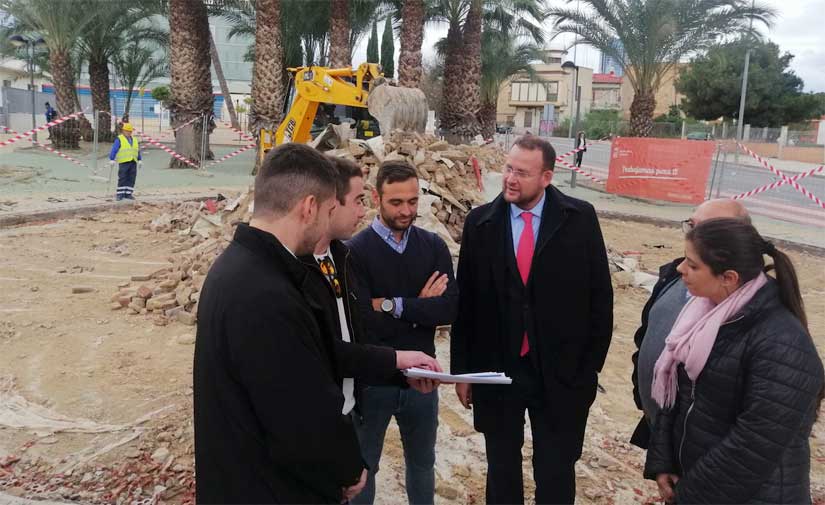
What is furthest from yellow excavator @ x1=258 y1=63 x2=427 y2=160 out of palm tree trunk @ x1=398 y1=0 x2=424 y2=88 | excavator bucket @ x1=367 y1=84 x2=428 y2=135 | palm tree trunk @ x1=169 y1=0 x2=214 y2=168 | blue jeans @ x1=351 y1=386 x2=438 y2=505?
blue jeans @ x1=351 y1=386 x2=438 y2=505

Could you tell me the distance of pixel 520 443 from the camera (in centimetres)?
302

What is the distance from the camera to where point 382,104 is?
11992 millimetres

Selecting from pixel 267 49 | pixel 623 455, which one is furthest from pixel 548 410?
pixel 267 49

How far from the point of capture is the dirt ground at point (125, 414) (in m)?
3.65

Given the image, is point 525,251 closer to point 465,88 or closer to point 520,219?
point 520,219

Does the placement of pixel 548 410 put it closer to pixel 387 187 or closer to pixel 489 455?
pixel 489 455

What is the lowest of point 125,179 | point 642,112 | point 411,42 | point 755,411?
point 125,179

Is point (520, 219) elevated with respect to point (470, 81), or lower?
lower

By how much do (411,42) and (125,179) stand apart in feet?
32.9

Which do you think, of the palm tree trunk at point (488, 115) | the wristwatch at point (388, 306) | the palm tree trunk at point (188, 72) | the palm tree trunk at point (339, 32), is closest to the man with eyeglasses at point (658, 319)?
the wristwatch at point (388, 306)

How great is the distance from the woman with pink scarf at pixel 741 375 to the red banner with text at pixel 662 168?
14038 millimetres

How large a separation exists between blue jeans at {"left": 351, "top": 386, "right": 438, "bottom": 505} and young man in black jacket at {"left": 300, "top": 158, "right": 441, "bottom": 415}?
540 millimetres

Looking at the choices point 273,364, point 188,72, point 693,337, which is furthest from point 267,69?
point 273,364

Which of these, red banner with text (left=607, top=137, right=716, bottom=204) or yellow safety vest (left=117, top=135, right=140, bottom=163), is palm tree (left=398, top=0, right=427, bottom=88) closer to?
red banner with text (left=607, top=137, right=716, bottom=204)
